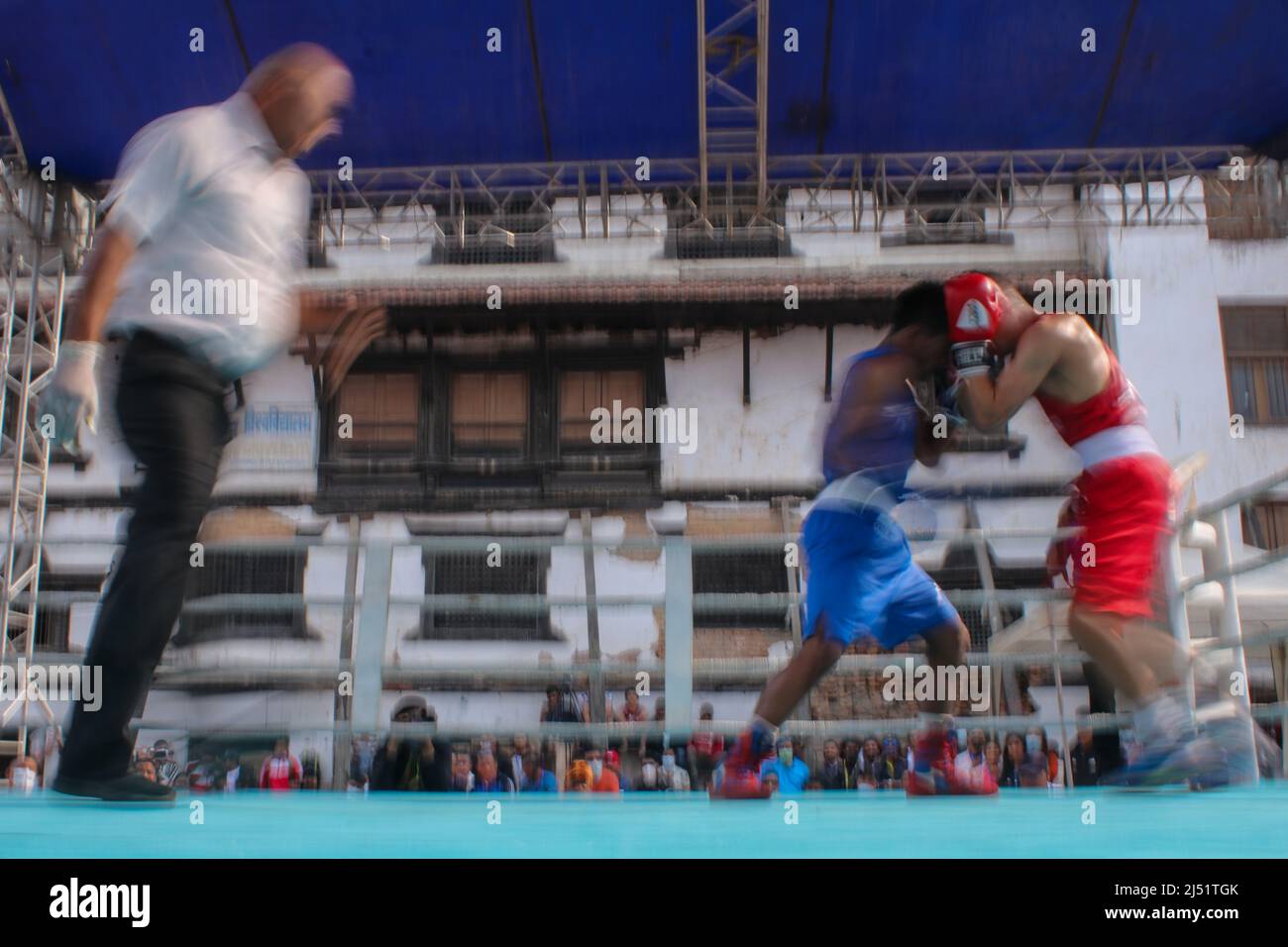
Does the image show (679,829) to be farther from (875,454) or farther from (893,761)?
(893,761)

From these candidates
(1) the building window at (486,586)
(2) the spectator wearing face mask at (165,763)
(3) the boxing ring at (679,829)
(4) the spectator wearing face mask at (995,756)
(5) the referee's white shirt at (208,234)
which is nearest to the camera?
(3) the boxing ring at (679,829)

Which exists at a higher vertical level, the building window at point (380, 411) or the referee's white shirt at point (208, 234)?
the building window at point (380, 411)

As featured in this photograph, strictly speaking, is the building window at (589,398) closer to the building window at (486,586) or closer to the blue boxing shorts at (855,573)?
the building window at (486,586)

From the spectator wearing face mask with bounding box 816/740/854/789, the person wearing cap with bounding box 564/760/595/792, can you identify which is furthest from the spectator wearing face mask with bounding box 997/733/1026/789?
the person wearing cap with bounding box 564/760/595/792

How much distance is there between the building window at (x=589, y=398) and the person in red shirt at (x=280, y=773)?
4.90 m

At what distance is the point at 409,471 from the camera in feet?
37.6

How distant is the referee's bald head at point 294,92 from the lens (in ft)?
7.37

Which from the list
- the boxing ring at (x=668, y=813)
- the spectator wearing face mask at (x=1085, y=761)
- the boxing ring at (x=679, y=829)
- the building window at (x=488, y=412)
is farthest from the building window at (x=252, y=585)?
the boxing ring at (x=679, y=829)

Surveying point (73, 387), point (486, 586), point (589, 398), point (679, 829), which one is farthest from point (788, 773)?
point (589, 398)

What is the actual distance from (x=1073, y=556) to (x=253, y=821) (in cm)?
195

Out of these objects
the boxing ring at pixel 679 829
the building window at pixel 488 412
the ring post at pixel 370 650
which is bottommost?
the boxing ring at pixel 679 829

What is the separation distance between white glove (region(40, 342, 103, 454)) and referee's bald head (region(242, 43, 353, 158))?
632mm

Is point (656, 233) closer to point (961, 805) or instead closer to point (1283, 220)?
point (1283, 220)
